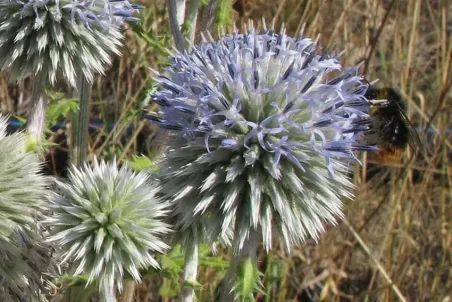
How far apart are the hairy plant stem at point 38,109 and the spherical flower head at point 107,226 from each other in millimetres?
545

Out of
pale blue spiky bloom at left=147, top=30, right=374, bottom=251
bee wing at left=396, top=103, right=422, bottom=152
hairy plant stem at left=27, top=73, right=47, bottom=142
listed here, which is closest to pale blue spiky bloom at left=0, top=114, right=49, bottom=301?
hairy plant stem at left=27, top=73, right=47, bottom=142

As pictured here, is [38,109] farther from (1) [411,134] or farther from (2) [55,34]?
(1) [411,134]

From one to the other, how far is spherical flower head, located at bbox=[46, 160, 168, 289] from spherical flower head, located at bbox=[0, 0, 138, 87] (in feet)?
2.35

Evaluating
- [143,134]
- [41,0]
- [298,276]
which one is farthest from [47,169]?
[41,0]

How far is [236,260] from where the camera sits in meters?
2.04

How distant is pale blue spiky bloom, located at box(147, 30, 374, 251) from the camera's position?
6.73 ft

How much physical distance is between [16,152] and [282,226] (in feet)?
3.33

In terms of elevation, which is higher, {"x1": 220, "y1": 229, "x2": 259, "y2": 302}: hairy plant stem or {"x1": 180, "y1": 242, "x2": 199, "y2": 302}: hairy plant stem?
{"x1": 220, "y1": 229, "x2": 259, "y2": 302}: hairy plant stem

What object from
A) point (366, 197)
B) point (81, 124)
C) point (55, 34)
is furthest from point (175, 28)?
point (366, 197)

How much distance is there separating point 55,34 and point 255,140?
105cm

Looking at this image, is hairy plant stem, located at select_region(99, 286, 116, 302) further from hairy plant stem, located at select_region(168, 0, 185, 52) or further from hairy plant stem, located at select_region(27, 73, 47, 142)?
hairy plant stem, located at select_region(168, 0, 185, 52)

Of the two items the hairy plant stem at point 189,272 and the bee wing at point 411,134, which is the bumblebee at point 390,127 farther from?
the hairy plant stem at point 189,272

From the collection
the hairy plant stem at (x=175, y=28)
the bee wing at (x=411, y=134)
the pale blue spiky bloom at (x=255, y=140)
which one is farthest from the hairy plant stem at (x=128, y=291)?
the bee wing at (x=411, y=134)

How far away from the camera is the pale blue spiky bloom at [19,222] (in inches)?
89.1
